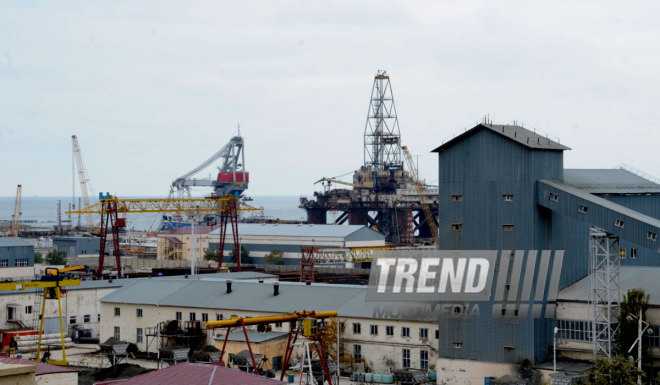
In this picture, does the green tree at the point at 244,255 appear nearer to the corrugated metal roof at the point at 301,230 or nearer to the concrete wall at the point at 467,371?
the corrugated metal roof at the point at 301,230

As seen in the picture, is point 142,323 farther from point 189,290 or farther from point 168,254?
point 168,254

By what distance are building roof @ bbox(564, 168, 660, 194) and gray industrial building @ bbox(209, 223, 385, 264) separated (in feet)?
183

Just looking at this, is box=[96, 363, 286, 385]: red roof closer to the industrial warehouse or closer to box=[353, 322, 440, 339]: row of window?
the industrial warehouse

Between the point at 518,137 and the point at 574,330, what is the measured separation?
398 inches

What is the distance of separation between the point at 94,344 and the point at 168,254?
7488 cm

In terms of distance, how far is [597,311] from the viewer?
1752 inches

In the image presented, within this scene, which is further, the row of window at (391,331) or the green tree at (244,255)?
the green tree at (244,255)

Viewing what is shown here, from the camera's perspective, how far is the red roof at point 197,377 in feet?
106

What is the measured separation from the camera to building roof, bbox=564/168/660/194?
173 ft

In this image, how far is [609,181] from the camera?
5616 cm

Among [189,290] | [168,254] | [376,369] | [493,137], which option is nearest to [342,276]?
[189,290]

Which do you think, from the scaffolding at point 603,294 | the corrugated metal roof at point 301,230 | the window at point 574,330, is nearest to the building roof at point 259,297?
the window at point 574,330

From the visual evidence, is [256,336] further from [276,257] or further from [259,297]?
[276,257]

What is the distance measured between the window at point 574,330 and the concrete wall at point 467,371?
9.95 ft
